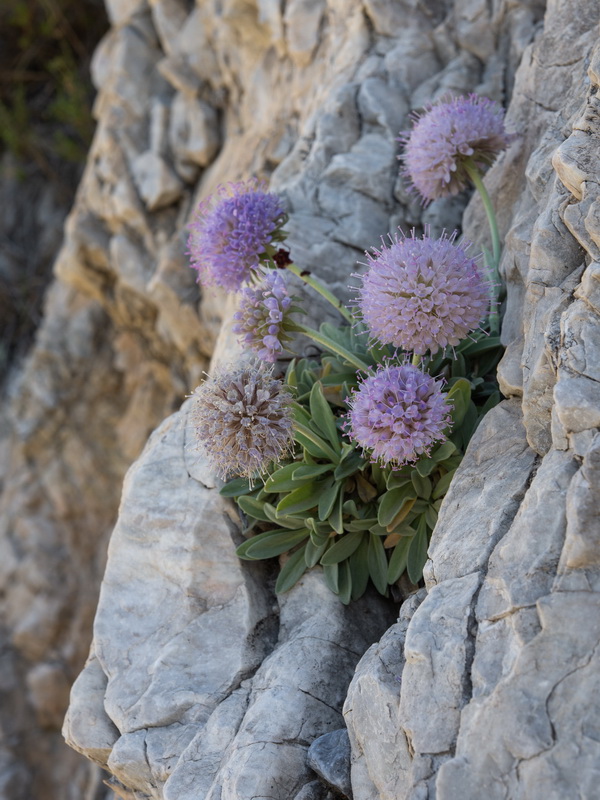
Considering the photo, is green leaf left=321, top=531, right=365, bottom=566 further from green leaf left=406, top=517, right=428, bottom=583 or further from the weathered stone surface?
the weathered stone surface

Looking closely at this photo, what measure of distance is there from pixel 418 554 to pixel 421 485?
0.31 meters

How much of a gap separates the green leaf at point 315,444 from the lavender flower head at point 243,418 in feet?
0.86

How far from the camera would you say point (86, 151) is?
32.2 ft

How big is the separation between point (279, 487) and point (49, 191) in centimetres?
794

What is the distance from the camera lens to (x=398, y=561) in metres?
3.51

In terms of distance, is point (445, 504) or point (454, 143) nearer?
point (445, 504)

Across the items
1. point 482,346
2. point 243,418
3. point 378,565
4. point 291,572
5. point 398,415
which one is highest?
point 243,418

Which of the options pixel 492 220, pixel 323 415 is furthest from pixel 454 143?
pixel 323 415

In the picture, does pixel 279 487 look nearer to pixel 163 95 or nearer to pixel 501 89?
pixel 501 89

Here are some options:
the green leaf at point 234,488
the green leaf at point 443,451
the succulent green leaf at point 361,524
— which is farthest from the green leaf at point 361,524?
the green leaf at point 234,488

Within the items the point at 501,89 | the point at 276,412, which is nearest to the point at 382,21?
the point at 501,89

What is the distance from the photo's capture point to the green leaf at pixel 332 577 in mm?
3518

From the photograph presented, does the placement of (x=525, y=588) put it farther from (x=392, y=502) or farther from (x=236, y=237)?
(x=236, y=237)

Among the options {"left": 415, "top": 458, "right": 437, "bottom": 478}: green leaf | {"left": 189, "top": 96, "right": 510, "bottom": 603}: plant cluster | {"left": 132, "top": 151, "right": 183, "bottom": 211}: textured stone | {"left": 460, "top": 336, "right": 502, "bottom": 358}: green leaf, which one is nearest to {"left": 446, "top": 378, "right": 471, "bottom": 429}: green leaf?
{"left": 189, "top": 96, "right": 510, "bottom": 603}: plant cluster
